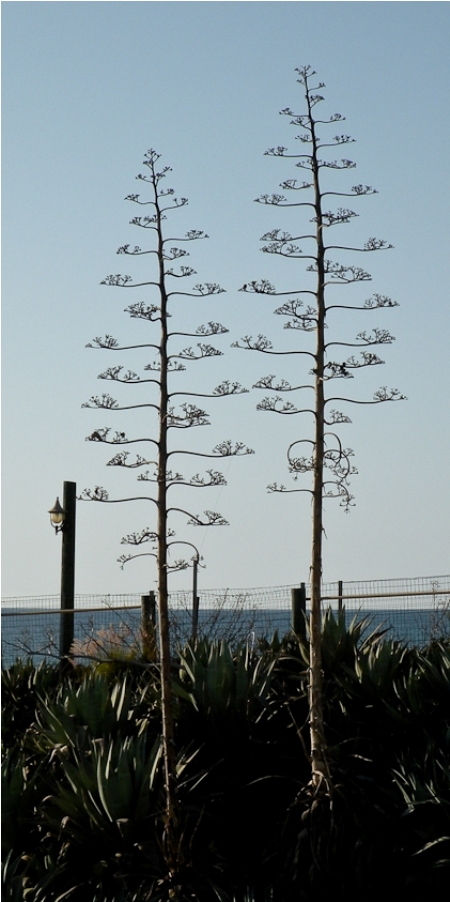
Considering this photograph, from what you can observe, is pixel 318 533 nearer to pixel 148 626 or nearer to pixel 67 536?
pixel 148 626

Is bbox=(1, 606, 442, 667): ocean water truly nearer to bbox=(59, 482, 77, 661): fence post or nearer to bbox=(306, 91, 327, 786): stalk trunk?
bbox=(59, 482, 77, 661): fence post

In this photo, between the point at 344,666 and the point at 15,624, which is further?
the point at 15,624

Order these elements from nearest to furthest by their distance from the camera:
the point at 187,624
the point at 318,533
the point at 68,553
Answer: the point at 318,533, the point at 68,553, the point at 187,624

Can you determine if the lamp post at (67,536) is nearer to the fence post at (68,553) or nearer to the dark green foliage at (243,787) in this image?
the fence post at (68,553)

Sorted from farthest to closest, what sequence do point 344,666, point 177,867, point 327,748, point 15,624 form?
point 15,624 < point 344,666 < point 327,748 < point 177,867

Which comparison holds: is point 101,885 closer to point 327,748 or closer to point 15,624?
point 327,748

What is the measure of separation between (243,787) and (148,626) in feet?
14.8

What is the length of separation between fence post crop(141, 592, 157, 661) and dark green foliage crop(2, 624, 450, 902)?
244 cm

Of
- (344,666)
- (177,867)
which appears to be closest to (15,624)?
(344,666)

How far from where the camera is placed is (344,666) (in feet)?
20.4

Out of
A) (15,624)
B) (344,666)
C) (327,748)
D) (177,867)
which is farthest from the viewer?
(15,624)

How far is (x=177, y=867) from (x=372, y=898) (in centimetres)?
96

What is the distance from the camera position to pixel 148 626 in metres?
9.95

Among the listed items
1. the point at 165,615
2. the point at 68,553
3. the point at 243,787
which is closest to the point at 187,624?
the point at 68,553
